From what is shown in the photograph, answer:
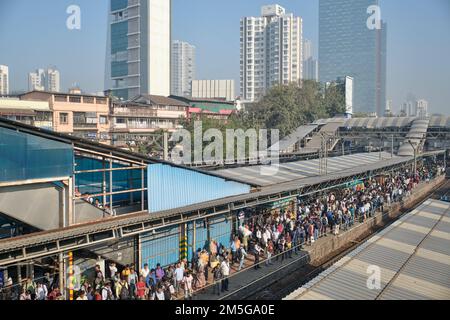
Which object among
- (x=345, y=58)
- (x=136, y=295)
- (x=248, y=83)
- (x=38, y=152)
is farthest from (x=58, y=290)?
(x=345, y=58)

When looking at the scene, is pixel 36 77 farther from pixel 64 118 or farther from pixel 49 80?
pixel 64 118

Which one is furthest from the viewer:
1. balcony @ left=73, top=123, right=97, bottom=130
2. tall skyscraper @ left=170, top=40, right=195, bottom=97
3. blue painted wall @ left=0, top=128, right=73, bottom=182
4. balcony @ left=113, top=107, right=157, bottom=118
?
tall skyscraper @ left=170, top=40, right=195, bottom=97

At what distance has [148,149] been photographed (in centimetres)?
3219

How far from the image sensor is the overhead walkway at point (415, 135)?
4011 centimetres

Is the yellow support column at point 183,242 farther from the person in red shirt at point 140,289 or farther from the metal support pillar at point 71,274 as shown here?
the metal support pillar at point 71,274

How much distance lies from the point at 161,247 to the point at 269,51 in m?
120

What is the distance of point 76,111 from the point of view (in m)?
39.7

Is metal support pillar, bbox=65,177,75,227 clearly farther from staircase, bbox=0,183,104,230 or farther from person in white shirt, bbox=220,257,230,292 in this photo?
person in white shirt, bbox=220,257,230,292

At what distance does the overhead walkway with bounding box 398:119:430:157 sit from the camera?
1579 inches

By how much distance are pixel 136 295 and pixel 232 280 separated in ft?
10.8

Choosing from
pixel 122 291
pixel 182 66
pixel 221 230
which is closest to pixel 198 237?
pixel 221 230

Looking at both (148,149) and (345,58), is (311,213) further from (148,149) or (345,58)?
(345,58)

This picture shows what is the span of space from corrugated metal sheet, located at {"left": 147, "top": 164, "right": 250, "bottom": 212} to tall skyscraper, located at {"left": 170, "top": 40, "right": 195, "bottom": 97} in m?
152

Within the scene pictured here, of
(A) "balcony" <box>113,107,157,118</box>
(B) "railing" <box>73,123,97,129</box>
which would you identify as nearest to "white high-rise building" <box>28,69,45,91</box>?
(A) "balcony" <box>113,107,157,118</box>
